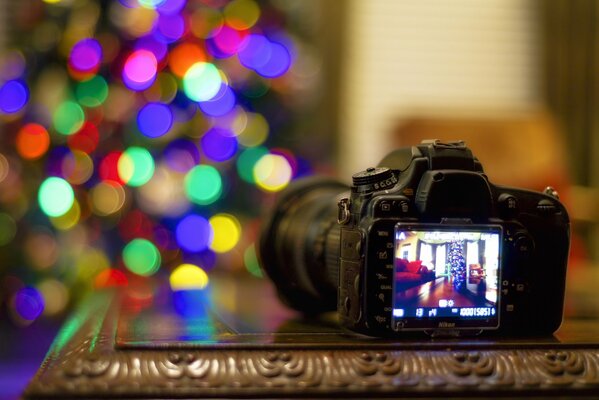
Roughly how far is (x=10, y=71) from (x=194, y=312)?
5.54ft

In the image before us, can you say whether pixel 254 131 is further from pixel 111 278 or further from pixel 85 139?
pixel 111 278

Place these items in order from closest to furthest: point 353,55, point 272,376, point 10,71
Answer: point 272,376
point 10,71
point 353,55

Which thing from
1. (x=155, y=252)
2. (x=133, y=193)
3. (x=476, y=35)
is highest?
(x=476, y=35)

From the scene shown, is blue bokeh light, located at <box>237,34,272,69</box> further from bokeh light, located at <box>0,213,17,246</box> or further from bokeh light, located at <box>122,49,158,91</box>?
bokeh light, located at <box>0,213,17,246</box>

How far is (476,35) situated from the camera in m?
3.55

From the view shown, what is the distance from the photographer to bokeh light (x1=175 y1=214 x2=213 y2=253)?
2715 millimetres

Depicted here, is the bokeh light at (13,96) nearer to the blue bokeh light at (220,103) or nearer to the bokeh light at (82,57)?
the bokeh light at (82,57)

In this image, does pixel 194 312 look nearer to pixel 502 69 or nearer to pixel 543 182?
pixel 543 182

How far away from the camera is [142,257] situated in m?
2.70

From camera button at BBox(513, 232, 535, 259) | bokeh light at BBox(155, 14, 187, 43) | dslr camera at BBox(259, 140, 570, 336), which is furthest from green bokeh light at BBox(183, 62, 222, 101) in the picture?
camera button at BBox(513, 232, 535, 259)

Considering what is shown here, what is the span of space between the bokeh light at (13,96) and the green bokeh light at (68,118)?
0.37ft

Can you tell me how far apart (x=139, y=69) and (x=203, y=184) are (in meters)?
0.39

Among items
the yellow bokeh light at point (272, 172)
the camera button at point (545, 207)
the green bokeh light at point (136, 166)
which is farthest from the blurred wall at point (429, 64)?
the camera button at point (545, 207)

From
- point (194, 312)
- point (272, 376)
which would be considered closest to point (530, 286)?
point (272, 376)
